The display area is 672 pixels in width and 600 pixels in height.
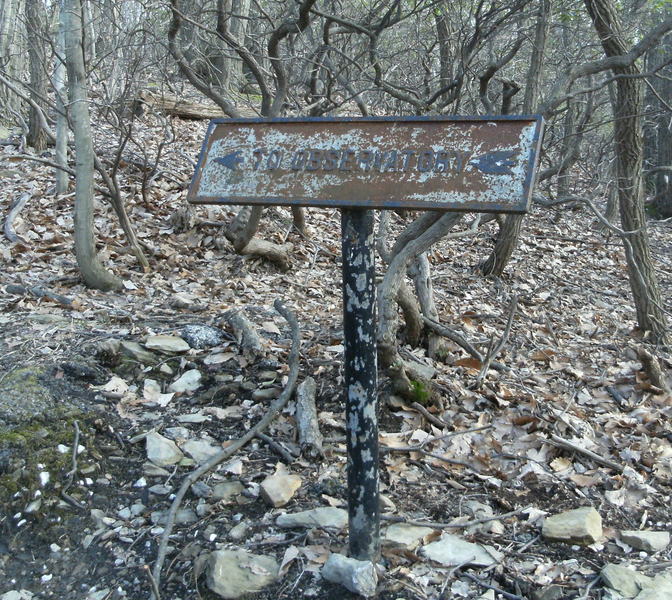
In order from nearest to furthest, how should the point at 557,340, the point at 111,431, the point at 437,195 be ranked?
the point at 437,195, the point at 111,431, the point at 557,340

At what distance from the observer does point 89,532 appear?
307cm

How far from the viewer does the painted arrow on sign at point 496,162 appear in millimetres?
2207

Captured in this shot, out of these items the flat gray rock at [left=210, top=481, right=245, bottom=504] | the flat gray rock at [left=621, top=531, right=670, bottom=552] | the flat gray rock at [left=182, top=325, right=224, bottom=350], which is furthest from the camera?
the flat gray rock at [left=182, top=325, right=224, bottom=350]

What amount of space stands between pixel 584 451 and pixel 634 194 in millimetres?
2992

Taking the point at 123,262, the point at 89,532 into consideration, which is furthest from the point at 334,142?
the point at 123,262

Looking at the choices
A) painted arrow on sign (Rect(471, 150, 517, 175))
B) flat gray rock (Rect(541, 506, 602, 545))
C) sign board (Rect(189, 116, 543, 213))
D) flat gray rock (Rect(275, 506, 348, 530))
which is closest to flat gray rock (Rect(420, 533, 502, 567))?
flat gray rock (Rect(541, 506, 602, 545))

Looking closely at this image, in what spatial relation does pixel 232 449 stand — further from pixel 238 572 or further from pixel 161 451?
pixel 238 572

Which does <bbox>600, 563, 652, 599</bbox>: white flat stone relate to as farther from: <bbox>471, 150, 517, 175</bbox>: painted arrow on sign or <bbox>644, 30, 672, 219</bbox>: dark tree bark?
Result: <bbox>644, 30, 672, 219</bbox>: dark tree bark

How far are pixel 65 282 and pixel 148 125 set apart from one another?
5.93m

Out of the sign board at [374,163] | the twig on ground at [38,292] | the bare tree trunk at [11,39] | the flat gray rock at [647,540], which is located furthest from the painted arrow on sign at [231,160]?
the bare tree trunk at [11,39]

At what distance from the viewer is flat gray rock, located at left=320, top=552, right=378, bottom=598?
2592mm

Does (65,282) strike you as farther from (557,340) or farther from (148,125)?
(148,125)

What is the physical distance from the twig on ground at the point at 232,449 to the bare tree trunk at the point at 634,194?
3176 mm

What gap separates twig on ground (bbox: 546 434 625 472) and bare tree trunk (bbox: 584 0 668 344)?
2431mm
